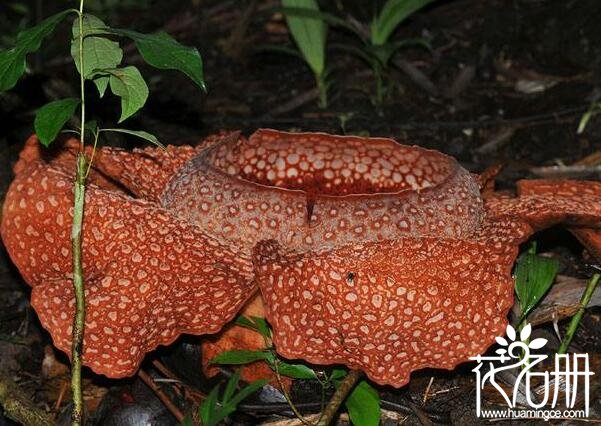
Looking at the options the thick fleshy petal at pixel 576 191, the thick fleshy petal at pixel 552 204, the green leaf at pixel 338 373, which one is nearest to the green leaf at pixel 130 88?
the green leaf at pixel 338 373

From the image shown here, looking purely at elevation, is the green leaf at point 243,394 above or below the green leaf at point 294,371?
above

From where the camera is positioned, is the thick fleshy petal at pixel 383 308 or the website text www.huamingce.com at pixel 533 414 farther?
the website text www.huamingce.com at pixel 533 414

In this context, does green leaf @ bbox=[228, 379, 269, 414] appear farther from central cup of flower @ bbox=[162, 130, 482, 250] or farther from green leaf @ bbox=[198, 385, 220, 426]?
central cup of flower @ bbox=[162, 130, 482, 250]

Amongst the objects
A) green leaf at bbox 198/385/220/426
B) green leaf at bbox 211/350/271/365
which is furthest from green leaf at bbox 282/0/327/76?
green leaf at bbox 198/385/220/426

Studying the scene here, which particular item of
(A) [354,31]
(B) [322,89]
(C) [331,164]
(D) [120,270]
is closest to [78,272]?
(D) [120,270]

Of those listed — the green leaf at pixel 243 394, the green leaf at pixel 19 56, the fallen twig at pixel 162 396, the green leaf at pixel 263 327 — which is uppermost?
the green leaf at pixel 19 56

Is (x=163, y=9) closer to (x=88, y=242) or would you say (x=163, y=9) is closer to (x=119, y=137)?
(x=119, y=137)

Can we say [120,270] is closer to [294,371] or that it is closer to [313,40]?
[294,371]

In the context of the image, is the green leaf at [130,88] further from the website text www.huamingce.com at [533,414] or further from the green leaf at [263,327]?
the website text www.huamingce.com at [533,414]
